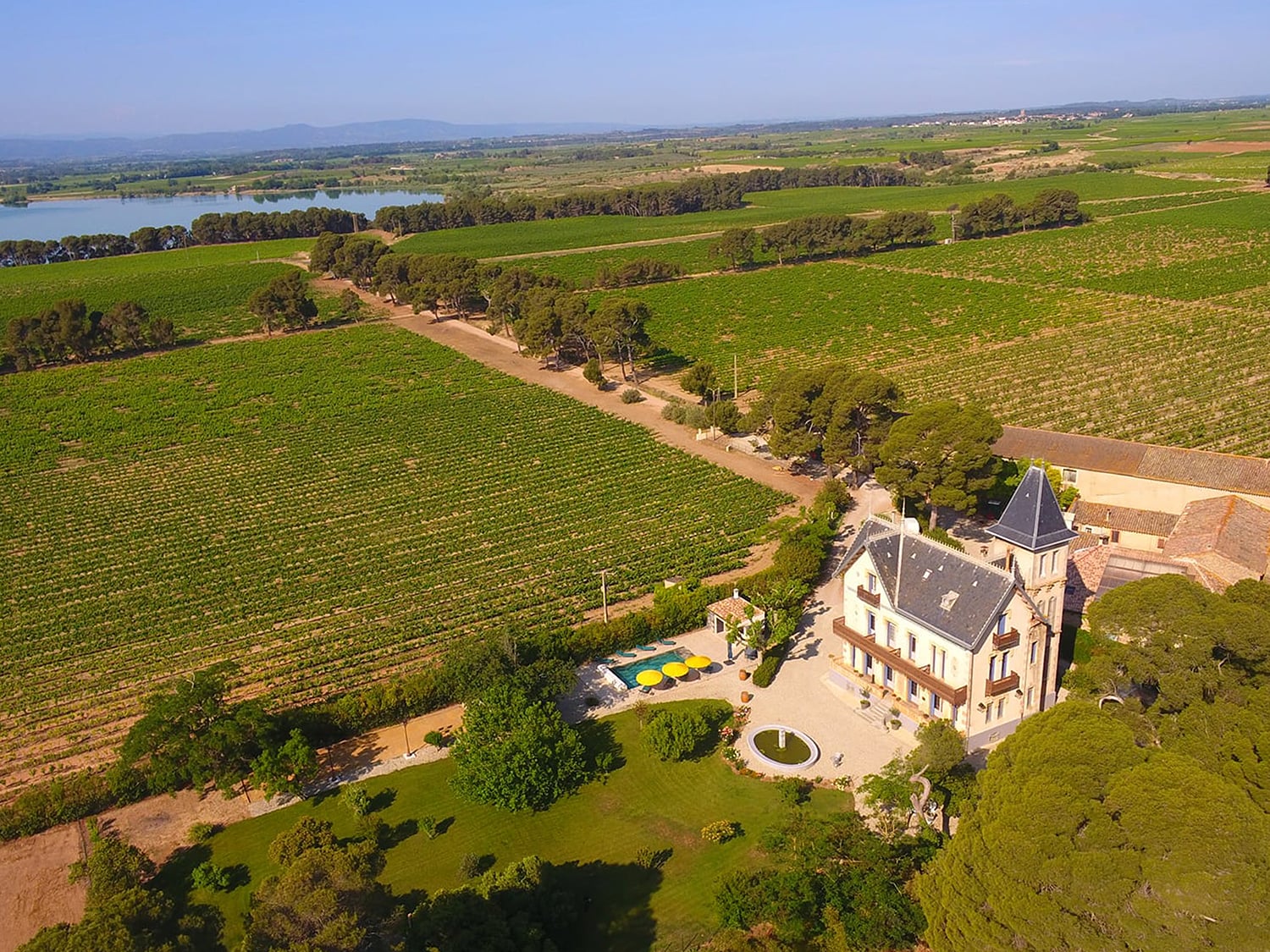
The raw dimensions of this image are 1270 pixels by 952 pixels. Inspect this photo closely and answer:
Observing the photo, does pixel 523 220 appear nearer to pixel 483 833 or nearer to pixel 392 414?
pixel 392 414

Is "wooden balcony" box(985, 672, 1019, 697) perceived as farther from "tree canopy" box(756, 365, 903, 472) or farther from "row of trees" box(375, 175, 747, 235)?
"row of trees" box(375, 175, 747, 235)

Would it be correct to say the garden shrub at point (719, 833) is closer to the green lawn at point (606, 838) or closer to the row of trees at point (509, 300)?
the green lawn at point (606, 838)

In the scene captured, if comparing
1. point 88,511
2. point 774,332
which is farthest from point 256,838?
point 774,332

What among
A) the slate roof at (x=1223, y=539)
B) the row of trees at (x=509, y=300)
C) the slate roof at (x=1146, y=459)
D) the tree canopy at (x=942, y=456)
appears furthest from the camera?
the row of trees at (x=509, y=300)

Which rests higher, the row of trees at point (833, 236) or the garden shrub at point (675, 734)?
the row of trees at point (833, 236)

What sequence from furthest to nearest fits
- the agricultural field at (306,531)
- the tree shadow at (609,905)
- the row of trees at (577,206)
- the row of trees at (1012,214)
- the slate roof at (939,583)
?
1. the row of trees at (577,206)
2. the row of trees at (1012,214)
3. the agricultural field at (306,531)
4. the slate roof at (939,583)
5. the tree shadow at (609,905)

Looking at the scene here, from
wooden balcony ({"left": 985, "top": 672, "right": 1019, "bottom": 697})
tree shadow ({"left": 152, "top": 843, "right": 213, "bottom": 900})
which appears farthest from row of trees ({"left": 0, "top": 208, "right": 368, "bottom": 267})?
wooden balcony ({"left": 985, "top": 672, "right": 1019, "bottom": 697})

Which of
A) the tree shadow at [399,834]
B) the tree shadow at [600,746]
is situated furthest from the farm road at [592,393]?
the tree shadow at [399,834]
